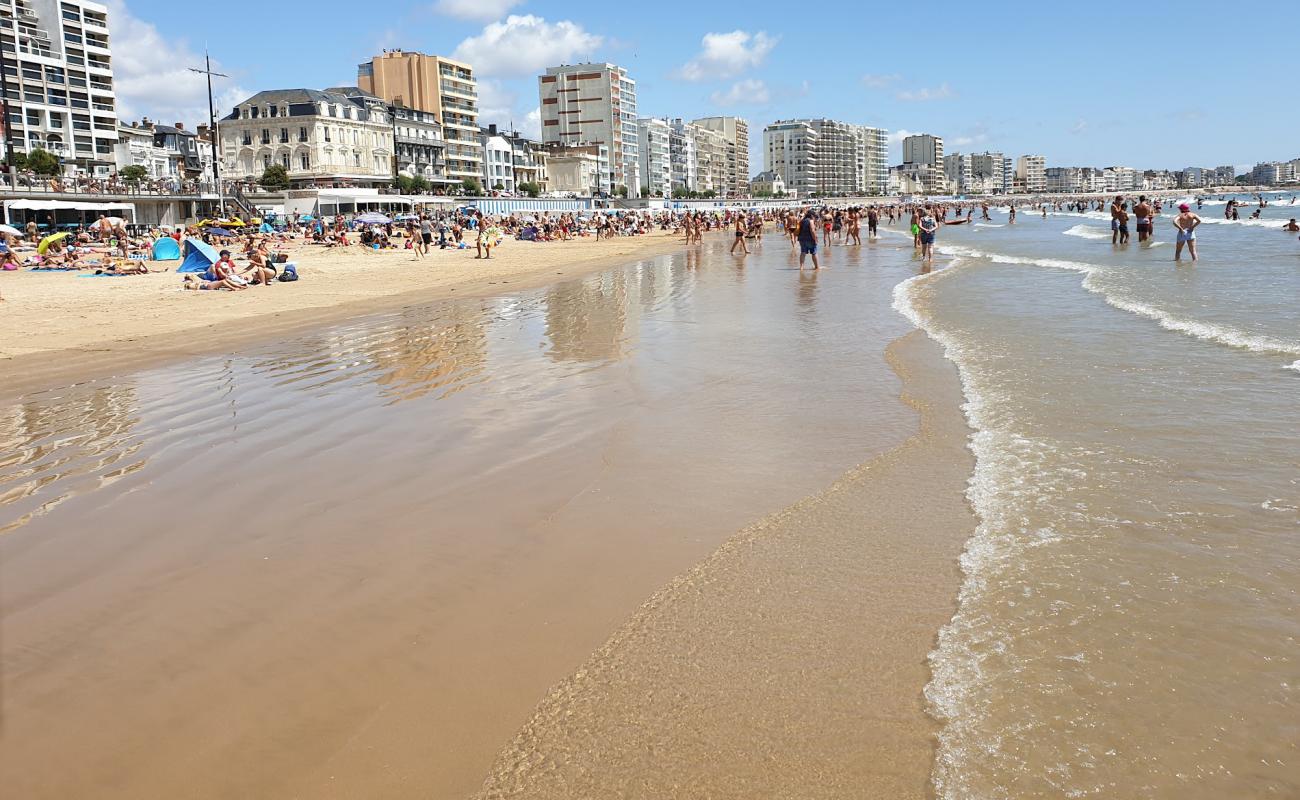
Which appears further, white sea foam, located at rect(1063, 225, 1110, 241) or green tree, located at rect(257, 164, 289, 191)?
green tree, located at rect(257, 164, 289, 191)

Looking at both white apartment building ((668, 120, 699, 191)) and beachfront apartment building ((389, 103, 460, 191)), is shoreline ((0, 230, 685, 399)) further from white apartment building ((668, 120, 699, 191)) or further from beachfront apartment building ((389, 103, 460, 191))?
white apartment building ((668, 120, 699, 191))

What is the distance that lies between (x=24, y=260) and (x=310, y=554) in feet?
103

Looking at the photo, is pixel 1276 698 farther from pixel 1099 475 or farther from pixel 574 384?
pixel 574 384

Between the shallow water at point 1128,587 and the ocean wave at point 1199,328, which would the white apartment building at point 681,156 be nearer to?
the ocean wave at point 1199,328

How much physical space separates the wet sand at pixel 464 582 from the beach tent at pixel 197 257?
560 inches

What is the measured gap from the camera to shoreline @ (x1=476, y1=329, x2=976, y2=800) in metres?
2.42

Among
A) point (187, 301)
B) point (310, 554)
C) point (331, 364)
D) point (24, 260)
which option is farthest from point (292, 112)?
point (310, 554)

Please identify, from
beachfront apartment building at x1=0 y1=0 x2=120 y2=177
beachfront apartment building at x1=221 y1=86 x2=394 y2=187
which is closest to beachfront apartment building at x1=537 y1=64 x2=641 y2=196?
beachfront apartment building at x1=221 y1=86 x2=394 y2=187

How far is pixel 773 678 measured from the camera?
2.87 meters

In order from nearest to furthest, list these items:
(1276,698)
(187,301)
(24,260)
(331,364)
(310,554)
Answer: (1276,698)
(310,554)
(331,364)
(187,301)
(24,260)

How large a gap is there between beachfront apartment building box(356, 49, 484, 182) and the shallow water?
3834 inches

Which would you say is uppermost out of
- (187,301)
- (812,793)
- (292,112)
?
(292,112)

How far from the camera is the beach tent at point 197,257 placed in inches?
824

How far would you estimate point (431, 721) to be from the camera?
2693 millimetres
